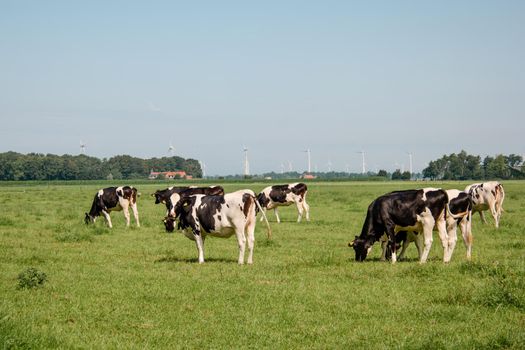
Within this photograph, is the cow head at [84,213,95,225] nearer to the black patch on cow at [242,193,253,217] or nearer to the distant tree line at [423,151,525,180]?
the black patch on cow at [242,193,253,217]

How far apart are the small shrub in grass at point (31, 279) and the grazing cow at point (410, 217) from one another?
740 centimetres

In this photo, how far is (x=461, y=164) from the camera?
178 meters

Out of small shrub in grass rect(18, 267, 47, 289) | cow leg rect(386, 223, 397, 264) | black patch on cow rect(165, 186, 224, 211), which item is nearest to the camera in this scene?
small shrub in grass rect(18, 267, 47, 289)

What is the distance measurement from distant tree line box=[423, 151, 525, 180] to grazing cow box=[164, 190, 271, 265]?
158 metres

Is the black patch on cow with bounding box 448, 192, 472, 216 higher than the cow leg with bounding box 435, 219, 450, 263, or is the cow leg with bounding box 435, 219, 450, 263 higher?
the black patch on cow with bounding box 448, 192, 472, 216

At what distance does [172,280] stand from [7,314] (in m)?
4.64

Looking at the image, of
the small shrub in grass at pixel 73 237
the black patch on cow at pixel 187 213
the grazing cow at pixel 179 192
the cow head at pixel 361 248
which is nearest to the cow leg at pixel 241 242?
the black patch on cow at pixel 187 213

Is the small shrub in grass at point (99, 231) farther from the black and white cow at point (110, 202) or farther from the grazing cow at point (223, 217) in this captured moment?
the grazing cow at point (223, 217)

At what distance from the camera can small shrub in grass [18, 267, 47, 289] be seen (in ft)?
41.1

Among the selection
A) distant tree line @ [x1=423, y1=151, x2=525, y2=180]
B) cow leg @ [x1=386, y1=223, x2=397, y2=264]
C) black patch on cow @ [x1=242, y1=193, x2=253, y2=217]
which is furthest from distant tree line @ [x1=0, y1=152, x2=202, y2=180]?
cow leg @ [x1=386, y1=223, x2=397, y2=264]

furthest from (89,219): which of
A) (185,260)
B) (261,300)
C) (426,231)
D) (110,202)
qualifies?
(261,300)

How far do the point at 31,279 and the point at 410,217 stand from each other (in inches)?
336

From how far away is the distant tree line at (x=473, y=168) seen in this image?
167000 mm

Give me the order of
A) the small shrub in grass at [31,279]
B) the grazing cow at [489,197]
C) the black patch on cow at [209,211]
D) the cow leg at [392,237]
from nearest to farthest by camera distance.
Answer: the small shrub in grass at [31,279], the cow leg at [392,237], the black patch on cow at [209,211], the grazing cow at [489,197]
